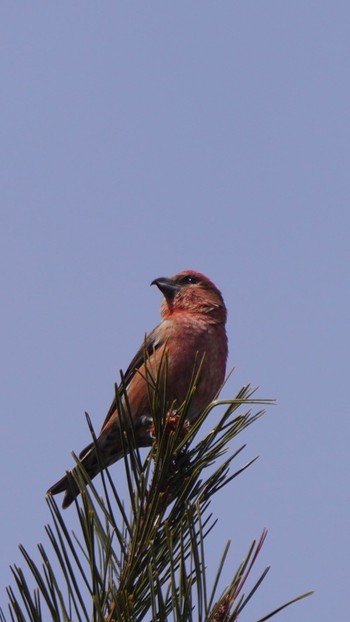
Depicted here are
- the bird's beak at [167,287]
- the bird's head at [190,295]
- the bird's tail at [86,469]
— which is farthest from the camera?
the bird's beak at [167,287]

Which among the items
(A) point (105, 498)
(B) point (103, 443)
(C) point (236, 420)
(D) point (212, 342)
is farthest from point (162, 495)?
(D) point (212, 342)

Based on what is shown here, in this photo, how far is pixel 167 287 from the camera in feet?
26.6

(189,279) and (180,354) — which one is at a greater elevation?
(189,279)

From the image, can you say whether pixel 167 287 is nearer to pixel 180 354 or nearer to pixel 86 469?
pixel 180 354

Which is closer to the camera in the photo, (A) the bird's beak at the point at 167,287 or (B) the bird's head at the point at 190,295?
(B) the bird's head at the point at 190,295

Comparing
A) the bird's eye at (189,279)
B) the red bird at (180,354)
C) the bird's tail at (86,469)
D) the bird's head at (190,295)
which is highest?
the bird's eye at (189,279)

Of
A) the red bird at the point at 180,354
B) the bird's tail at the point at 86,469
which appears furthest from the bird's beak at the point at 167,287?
the bird's tail at the point at 86,469

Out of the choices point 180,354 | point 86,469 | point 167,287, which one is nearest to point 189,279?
point 167,287

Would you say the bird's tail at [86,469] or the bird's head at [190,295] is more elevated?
the bird's head at [190,295]

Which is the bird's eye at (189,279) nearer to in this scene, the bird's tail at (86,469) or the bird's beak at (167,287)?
the bird's beak at (167,287)

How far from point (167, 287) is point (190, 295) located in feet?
0.84

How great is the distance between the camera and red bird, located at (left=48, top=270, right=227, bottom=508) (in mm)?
6172

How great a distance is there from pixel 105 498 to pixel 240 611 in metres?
0.66

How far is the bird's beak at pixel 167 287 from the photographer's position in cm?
805
